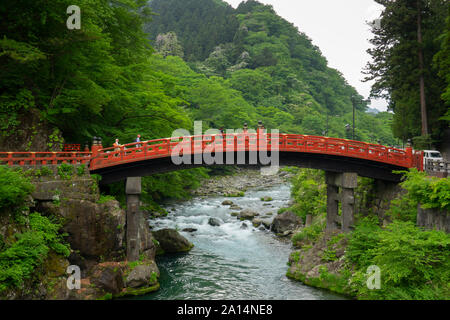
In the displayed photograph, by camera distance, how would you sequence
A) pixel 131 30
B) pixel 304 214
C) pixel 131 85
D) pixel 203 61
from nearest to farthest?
pixel 131 85, pixel 131 30, pixel 304 214, pixel 203 61

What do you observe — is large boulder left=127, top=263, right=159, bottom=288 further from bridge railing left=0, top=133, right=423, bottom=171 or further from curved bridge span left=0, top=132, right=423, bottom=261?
bridge railing left=0, top=133, right=423, bottom=171

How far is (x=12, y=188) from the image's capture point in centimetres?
1363

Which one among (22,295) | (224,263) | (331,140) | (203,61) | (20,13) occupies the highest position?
(203,61)

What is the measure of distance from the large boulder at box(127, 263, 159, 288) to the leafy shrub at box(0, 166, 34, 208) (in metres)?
6.66

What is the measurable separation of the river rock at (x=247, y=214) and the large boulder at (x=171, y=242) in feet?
30.4

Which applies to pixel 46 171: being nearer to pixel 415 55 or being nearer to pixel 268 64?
pixel 415 55

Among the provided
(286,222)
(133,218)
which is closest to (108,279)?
(133,218)

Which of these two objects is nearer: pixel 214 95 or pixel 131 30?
pixel 131 30

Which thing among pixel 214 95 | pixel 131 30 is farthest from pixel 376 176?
pixel 214 95

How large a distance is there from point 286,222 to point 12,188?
2186 cm
